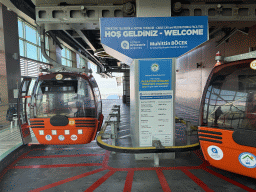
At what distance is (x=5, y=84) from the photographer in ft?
29.1

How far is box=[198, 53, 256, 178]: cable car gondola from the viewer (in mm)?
2695

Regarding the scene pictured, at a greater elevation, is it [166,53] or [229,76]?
[166,53]

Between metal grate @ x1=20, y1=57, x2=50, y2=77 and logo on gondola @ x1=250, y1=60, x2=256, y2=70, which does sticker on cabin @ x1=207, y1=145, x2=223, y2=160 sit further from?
metal grate @ x1=20, y1=57, x2=50, y2=77

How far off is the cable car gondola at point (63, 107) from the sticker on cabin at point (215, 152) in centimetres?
277

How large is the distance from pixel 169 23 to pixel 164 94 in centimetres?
151

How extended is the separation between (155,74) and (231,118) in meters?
1.69

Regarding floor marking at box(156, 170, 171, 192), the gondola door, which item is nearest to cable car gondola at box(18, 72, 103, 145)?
the gondola door

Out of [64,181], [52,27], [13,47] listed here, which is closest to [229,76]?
[64,181]

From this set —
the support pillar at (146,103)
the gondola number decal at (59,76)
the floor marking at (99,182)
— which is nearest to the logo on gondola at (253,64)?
the support pillar at (146,103)

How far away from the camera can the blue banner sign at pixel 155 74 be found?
377 cm

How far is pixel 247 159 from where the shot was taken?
2674 mm

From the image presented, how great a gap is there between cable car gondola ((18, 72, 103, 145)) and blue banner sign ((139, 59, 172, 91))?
1502 millimetres

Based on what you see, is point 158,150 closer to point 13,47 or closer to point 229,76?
point 229,76

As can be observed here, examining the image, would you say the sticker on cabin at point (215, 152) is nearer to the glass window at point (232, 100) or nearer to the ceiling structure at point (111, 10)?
the glass window at point (232, 100)
